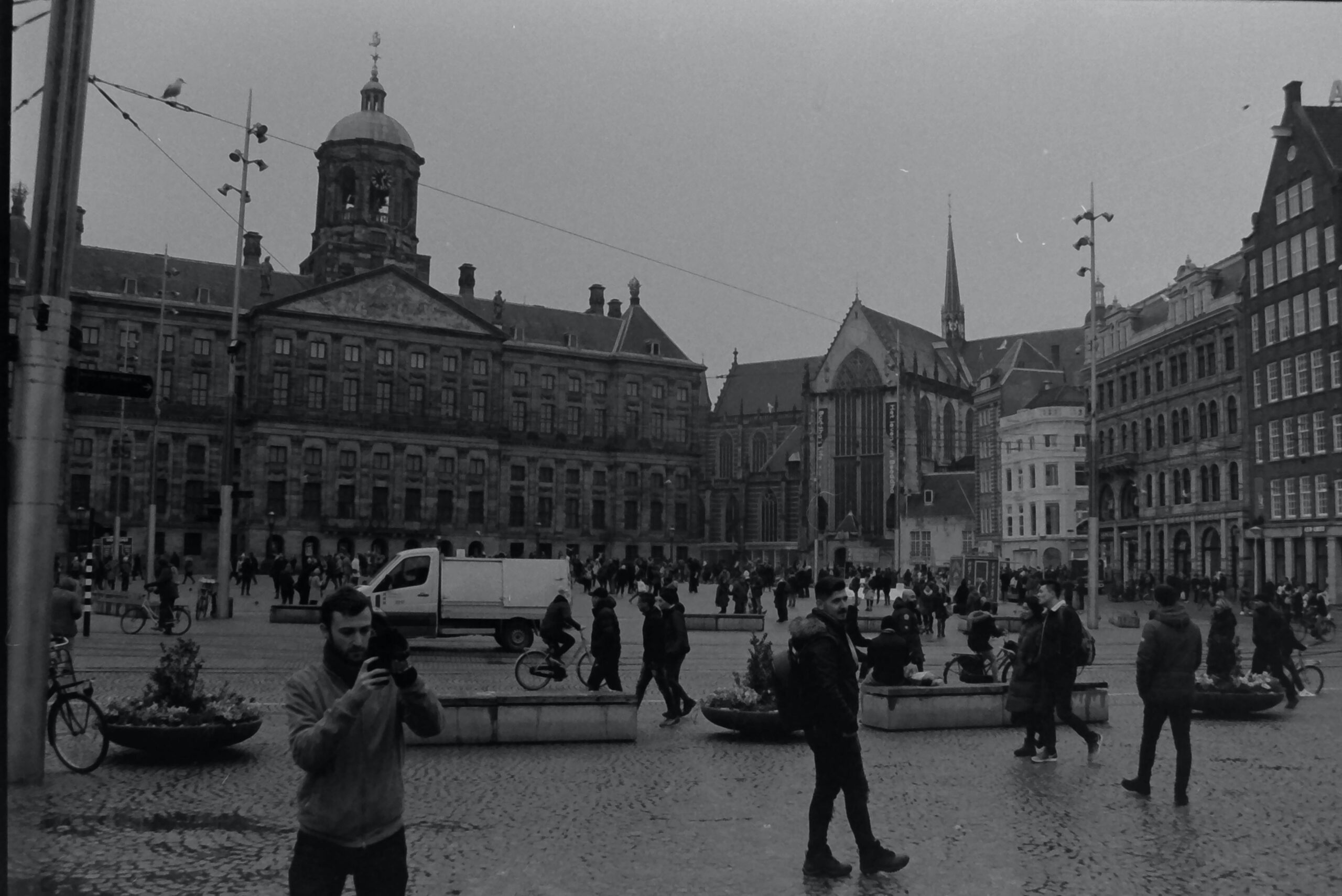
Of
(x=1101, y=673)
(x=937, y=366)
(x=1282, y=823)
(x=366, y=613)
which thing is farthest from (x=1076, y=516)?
(x=366, y=613)

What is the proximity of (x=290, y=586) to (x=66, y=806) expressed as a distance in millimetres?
29590

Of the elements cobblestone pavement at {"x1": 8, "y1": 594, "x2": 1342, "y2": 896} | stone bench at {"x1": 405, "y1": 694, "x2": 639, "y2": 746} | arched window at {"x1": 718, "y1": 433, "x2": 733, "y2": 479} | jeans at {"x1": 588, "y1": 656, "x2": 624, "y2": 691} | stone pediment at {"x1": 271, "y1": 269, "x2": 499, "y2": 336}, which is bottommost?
cobblestone pavement at {"x1": 8, "y1": 594, "x2": 1342, "y2": 896}

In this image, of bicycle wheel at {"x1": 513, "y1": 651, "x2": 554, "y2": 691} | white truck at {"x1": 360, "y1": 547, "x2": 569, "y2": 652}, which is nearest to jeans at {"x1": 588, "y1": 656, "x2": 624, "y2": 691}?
bicycle wheel at {"x1": 513, "y1": 651, "x2": 554, "y2": 691}

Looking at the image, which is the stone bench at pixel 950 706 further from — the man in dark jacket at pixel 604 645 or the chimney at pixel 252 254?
the chimney at pixel 252 254

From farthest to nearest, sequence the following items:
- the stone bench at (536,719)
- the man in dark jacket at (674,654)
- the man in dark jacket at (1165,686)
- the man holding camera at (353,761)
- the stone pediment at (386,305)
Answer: the stone pediment at (386,305) → the man in dark jacket at (674,654) → the stone bench at (536,719) → the man in dark jacket at (1165,686) → the man holding camera at (353,761)

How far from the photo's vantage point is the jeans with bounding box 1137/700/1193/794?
31.5 feet

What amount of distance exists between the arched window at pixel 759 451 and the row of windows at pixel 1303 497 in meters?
69.7

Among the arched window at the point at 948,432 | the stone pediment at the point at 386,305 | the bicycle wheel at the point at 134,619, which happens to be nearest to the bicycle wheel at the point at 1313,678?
the bicycle wheel at the point at 134,619

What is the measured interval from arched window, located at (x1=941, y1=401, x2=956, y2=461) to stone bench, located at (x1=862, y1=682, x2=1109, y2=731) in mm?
88349

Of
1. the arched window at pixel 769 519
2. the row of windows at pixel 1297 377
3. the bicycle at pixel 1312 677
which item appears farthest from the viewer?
the arched window at pixel 769 519

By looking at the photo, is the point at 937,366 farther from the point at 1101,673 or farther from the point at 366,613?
the point at 366,613

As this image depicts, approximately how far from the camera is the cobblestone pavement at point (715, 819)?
23.6ft

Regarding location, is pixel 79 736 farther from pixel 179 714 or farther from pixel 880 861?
pixel 880 861

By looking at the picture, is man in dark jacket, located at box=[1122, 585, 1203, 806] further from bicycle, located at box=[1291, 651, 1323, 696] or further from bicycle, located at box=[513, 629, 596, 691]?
bicycle, located at box=[1291, 651, 1323, 696]
